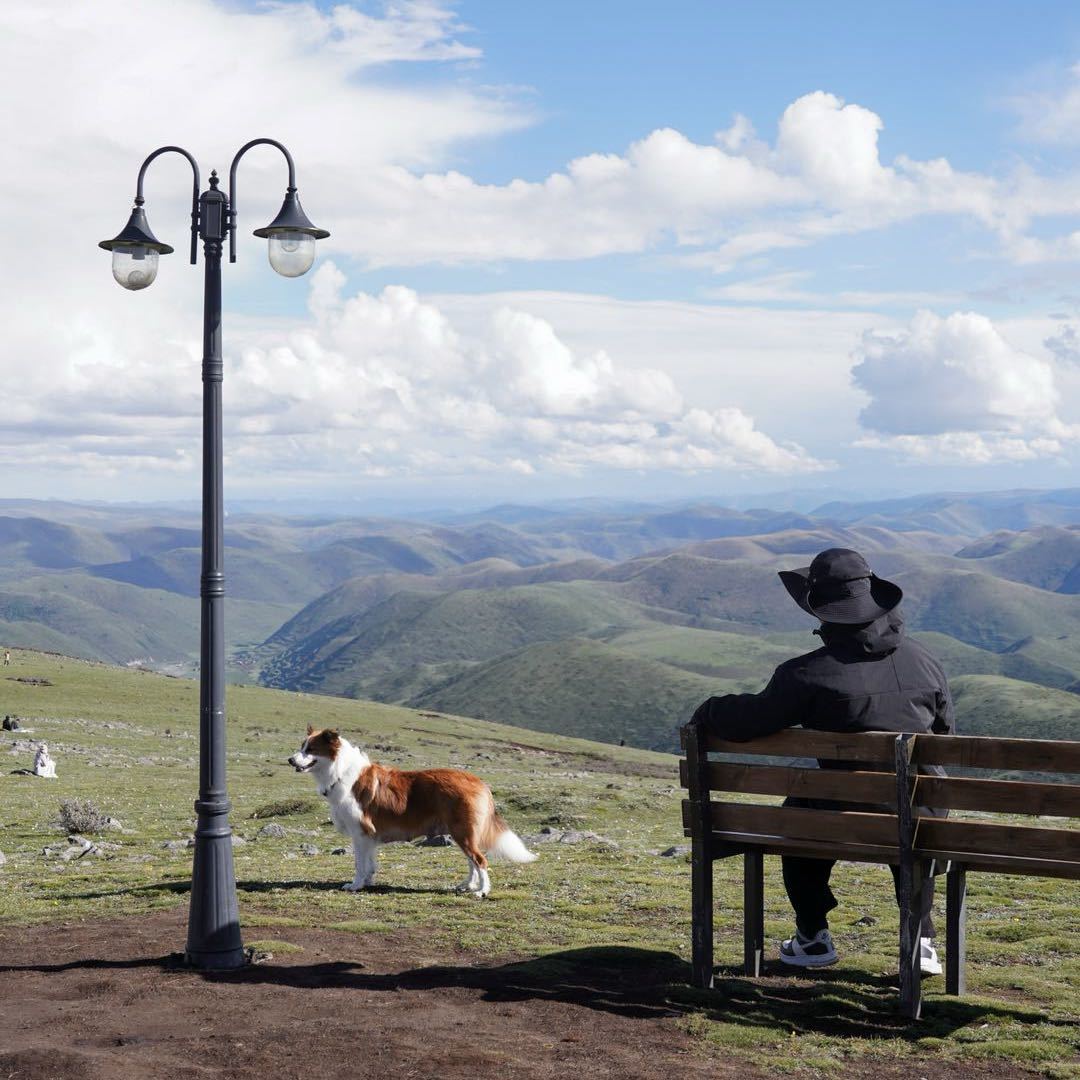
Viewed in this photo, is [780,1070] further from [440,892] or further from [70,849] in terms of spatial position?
[70,849]

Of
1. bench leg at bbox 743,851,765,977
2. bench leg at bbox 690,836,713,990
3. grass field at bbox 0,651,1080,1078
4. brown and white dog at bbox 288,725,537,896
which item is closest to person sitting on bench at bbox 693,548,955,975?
bench leg at bbox 743,851,765,977

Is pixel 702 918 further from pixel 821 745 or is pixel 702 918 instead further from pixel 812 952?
pixel 821 745

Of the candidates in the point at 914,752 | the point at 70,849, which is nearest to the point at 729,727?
the point at 914,752

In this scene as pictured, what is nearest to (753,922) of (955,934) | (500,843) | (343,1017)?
(955,934)

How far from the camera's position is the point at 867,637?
11359 millimetres

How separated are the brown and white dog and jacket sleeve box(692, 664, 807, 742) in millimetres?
6467

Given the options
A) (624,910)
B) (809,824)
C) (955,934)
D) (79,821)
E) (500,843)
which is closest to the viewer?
(809,824)

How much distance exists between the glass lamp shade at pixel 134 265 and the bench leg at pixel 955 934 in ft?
34.5

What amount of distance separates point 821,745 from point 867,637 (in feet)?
3.99

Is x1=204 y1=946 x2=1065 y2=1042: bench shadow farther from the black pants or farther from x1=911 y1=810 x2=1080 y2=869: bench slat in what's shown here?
x1=911 y1=810 x2=1080 y2=869: bench slat

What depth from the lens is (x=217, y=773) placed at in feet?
42.5

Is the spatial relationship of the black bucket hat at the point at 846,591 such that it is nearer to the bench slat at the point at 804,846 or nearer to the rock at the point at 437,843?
the bench slat at the point at 804,846

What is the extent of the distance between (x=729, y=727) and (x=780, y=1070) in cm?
293

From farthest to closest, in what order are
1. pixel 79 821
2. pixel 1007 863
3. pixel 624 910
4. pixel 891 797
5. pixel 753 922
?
pixel 79 821, pixel 624 910, pixel 753 922, pixel 891 797, pixel 1007 863
